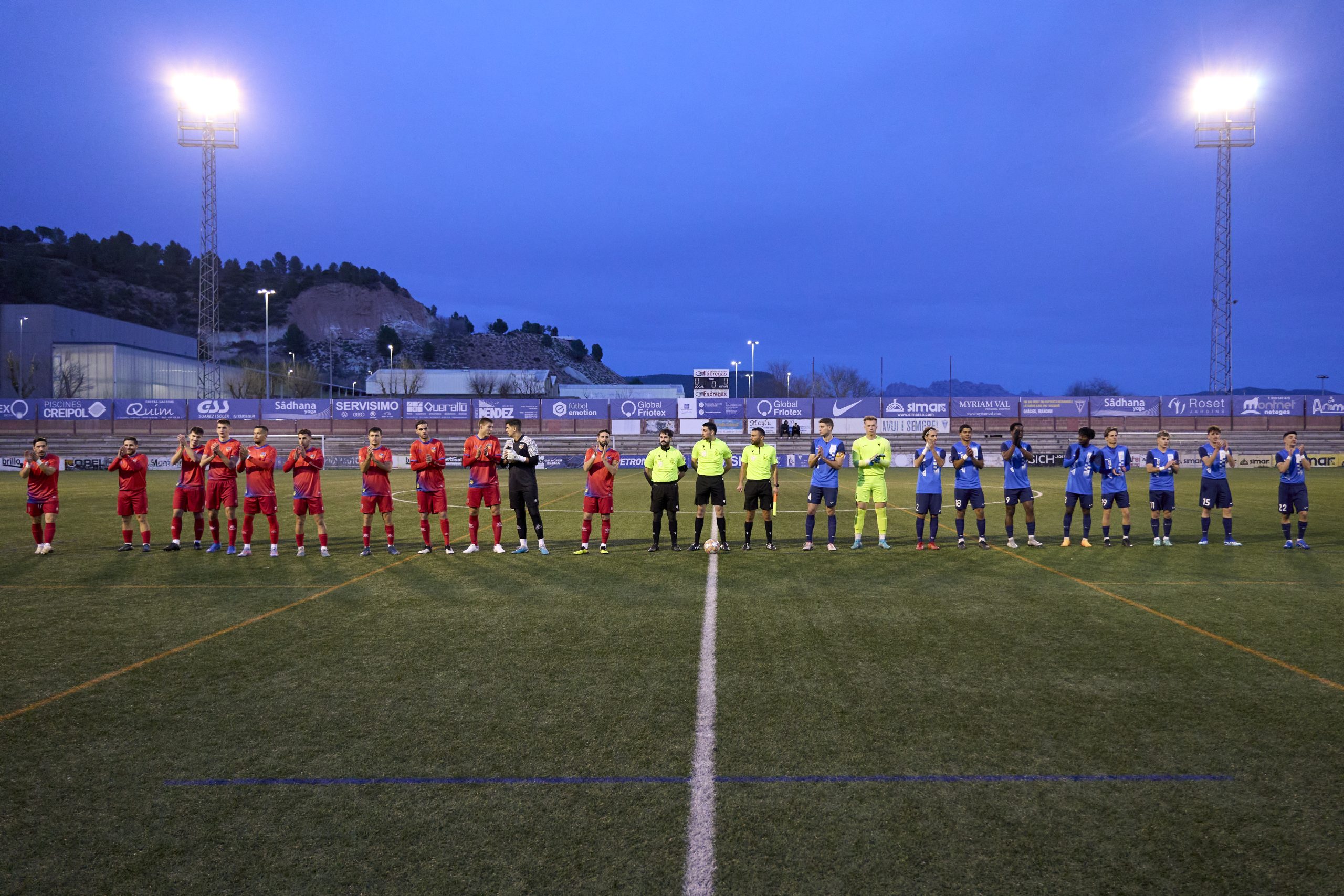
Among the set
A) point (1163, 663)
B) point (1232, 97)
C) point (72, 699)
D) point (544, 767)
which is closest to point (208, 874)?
point (544, 767)

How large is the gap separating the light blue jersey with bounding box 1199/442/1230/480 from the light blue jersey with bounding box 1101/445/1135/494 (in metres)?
1.31

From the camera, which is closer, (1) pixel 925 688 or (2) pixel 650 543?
(1) pixel 925 688

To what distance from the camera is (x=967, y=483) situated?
1328cm

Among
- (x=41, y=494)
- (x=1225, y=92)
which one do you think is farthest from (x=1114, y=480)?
(x=1225, y=92)

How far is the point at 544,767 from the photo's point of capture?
14.4ft

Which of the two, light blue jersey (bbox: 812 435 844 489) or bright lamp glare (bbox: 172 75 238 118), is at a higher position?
bright lamp glare (bbox: 172 75 238 118)

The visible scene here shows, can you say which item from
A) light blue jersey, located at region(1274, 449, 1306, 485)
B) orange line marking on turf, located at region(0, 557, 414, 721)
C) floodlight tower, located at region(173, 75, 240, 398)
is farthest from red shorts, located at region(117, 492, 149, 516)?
floodlight tower, located at region(173, 75, 240, 398)

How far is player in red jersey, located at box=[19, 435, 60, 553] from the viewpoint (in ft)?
40.3

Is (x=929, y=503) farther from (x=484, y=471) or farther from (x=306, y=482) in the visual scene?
(x=306, y=482)

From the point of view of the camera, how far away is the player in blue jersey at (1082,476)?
12.9 meters

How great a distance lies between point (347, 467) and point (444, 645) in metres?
37.8

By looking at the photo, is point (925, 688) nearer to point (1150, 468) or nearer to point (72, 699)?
point (72, 699)

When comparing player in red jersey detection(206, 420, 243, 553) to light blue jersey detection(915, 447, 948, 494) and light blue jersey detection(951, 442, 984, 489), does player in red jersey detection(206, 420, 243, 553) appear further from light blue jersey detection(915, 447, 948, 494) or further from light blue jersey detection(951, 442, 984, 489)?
light blue jersey detection(951, 442, 984, 489)

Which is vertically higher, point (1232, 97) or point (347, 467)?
point (1232, 97)
